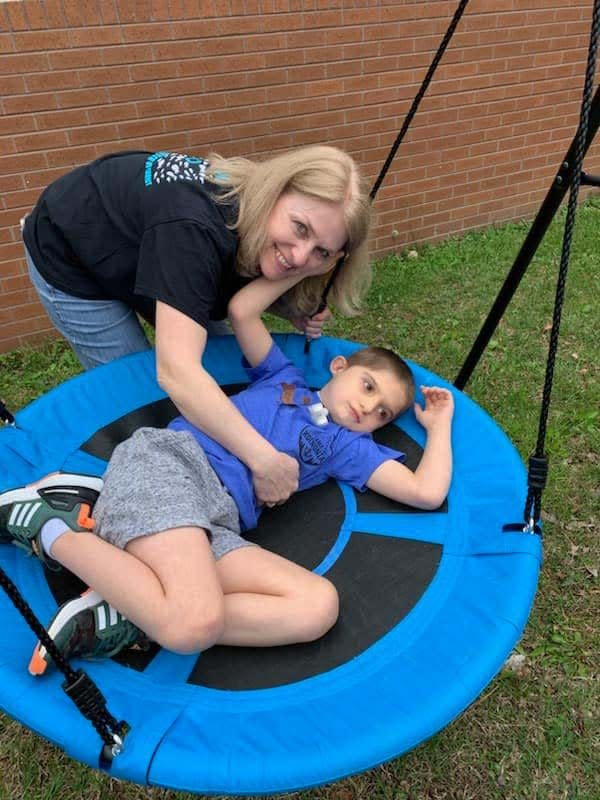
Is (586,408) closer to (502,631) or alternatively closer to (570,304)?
(570,304)

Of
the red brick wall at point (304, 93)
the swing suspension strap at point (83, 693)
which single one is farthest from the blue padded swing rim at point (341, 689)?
the red brick wall at point (304, 93)

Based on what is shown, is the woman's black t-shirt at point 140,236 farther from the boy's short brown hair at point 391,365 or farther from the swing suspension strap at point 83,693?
the swing suspension strap at point 83,693

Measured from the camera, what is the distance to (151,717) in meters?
1.22

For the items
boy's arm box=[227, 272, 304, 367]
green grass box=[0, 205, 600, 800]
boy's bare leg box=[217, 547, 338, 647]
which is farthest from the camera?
boy's arm box=[227, 272, 304, 367]

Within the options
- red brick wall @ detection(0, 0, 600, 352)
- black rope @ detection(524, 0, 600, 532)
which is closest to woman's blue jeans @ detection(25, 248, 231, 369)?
red brick wall @ detection(0, 0, 600, 352)

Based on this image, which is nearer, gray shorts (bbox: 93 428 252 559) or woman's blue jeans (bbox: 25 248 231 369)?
gray shorts (bbox: 93 428 252 559)

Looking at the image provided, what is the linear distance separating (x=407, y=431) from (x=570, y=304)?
6.27 ft

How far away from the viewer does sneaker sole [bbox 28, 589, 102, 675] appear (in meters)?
1.24

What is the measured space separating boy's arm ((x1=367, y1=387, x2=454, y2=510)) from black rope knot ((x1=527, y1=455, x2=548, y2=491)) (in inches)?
12.7

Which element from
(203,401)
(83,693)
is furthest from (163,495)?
(83,693)

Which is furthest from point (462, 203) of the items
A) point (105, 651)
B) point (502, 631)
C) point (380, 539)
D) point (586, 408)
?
point (105, 651)

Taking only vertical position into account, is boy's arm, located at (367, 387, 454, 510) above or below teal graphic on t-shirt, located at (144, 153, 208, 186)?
below

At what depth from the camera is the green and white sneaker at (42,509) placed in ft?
4.69

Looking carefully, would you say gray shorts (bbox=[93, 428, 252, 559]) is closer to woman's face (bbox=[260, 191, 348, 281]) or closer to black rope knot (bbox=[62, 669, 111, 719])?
black rope knot (bbox=[62, 669, 111, 719])
